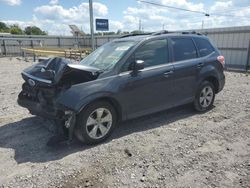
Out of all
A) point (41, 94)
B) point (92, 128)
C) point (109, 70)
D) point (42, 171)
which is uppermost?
point (109, 70)

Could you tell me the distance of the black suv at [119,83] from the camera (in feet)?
13.5

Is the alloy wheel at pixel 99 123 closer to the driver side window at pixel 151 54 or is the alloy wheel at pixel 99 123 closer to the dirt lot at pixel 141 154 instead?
the dirt lot at pixel 141 154

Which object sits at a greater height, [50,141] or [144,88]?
[144,88]

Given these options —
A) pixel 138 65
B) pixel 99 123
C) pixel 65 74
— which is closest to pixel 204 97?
pixel 138 65

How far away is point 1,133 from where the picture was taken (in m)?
4.89

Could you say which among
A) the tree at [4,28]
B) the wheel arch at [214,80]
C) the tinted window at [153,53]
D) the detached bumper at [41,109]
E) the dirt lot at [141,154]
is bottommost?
the dirt lot at [141,154]

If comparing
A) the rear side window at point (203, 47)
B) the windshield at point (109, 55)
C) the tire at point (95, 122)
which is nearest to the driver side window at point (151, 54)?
the windshield at point (109, 55)

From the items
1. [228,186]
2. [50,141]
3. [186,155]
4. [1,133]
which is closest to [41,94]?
[50,141]

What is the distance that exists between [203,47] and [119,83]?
262cm

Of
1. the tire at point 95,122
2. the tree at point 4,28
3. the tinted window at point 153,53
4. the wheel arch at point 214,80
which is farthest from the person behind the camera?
the tree at point 4,28

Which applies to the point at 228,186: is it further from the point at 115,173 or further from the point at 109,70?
the point at 109,70

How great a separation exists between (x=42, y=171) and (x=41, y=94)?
150cm

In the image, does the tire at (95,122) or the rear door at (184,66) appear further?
the rear door at (184,66)

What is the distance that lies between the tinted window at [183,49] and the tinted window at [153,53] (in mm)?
274
